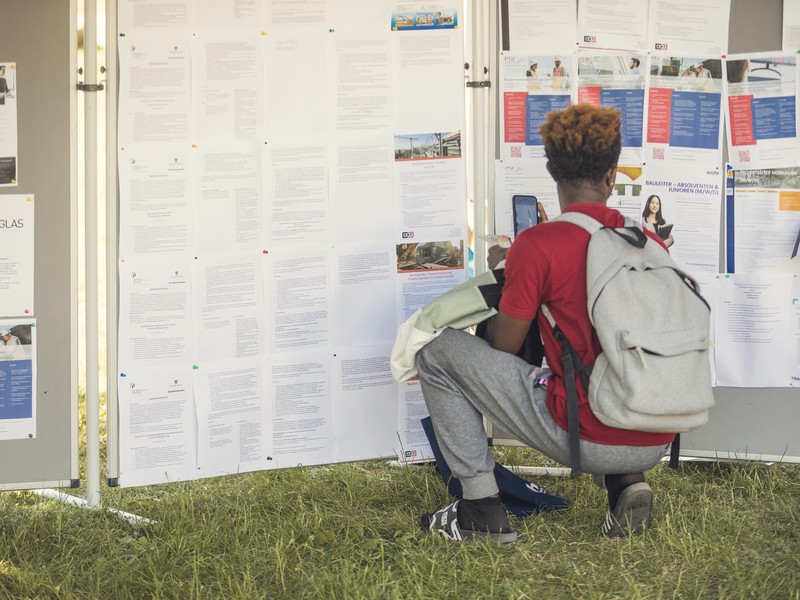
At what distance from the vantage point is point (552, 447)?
11.0 feet

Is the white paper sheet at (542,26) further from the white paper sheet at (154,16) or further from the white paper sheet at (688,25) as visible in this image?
the white paper sheet at (154,16)

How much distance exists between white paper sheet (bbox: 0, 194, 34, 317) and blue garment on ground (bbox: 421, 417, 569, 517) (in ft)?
5.70

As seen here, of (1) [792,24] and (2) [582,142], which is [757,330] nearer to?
(1) [792,24]

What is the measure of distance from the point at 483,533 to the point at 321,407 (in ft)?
3.24

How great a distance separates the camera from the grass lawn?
10.3 feet

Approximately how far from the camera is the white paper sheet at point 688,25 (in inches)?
166

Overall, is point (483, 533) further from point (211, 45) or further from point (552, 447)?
point (211, 45)

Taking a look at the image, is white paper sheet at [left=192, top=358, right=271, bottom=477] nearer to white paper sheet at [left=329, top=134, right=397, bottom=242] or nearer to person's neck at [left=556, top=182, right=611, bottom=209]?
white paper sheet at [left=329, top=134, right=397, bottom=242]

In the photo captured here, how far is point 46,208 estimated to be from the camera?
12.9 feet

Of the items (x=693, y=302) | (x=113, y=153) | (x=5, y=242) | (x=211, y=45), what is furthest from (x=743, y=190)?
(x=5, y=242)

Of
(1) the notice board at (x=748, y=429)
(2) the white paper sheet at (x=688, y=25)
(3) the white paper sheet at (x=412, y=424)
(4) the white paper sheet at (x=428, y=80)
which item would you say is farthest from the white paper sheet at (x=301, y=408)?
(2) the white paper sheet at (x=688, y=25)

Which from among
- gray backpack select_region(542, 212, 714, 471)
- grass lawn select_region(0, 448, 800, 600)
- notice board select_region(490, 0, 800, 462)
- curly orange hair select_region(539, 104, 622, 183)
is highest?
curly orange hair select_region(539, 104, 622, 183)

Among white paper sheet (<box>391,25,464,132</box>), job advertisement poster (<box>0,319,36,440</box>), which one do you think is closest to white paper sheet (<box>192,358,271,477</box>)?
job advertisement poster (<box>0,319,36,440</box>)

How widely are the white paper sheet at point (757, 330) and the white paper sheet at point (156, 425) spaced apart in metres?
2.33
